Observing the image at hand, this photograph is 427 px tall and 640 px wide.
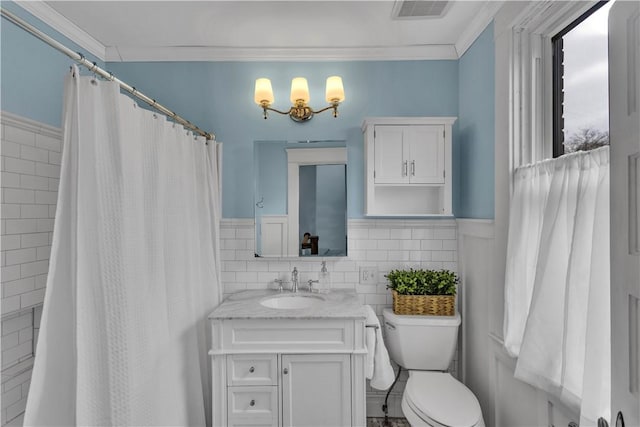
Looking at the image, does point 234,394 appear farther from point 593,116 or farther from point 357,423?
point 593,116

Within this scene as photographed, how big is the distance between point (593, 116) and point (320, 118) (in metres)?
1.52

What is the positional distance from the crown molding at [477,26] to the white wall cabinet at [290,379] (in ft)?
5.88

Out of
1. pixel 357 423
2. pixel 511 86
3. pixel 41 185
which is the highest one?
pixel 511 86

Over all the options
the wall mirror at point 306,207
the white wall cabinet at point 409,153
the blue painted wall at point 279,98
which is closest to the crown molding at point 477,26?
the blue painted wall at point 279,98

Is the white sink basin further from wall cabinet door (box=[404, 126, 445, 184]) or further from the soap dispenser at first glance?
wall cabinet door (box=[404, 126, 445, 184])

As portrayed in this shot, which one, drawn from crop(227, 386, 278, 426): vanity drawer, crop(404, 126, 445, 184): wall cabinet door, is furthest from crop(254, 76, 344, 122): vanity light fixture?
crop(227, 386, 278, 426): vanity drawer

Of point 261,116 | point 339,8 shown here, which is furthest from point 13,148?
point 339,8

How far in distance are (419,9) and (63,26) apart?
79.1 inches

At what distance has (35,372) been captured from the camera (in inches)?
47.3

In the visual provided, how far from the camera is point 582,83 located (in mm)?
1475

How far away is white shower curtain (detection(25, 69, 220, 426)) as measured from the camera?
1.24 metres

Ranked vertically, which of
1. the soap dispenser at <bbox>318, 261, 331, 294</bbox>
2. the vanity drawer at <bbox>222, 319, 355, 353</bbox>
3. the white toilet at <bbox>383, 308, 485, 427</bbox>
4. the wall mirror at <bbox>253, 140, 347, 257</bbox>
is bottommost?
the white toilet at <bbox>383, 308, 485, 427</bbox>

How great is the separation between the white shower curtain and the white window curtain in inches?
62.4

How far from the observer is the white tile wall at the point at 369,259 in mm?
2402
